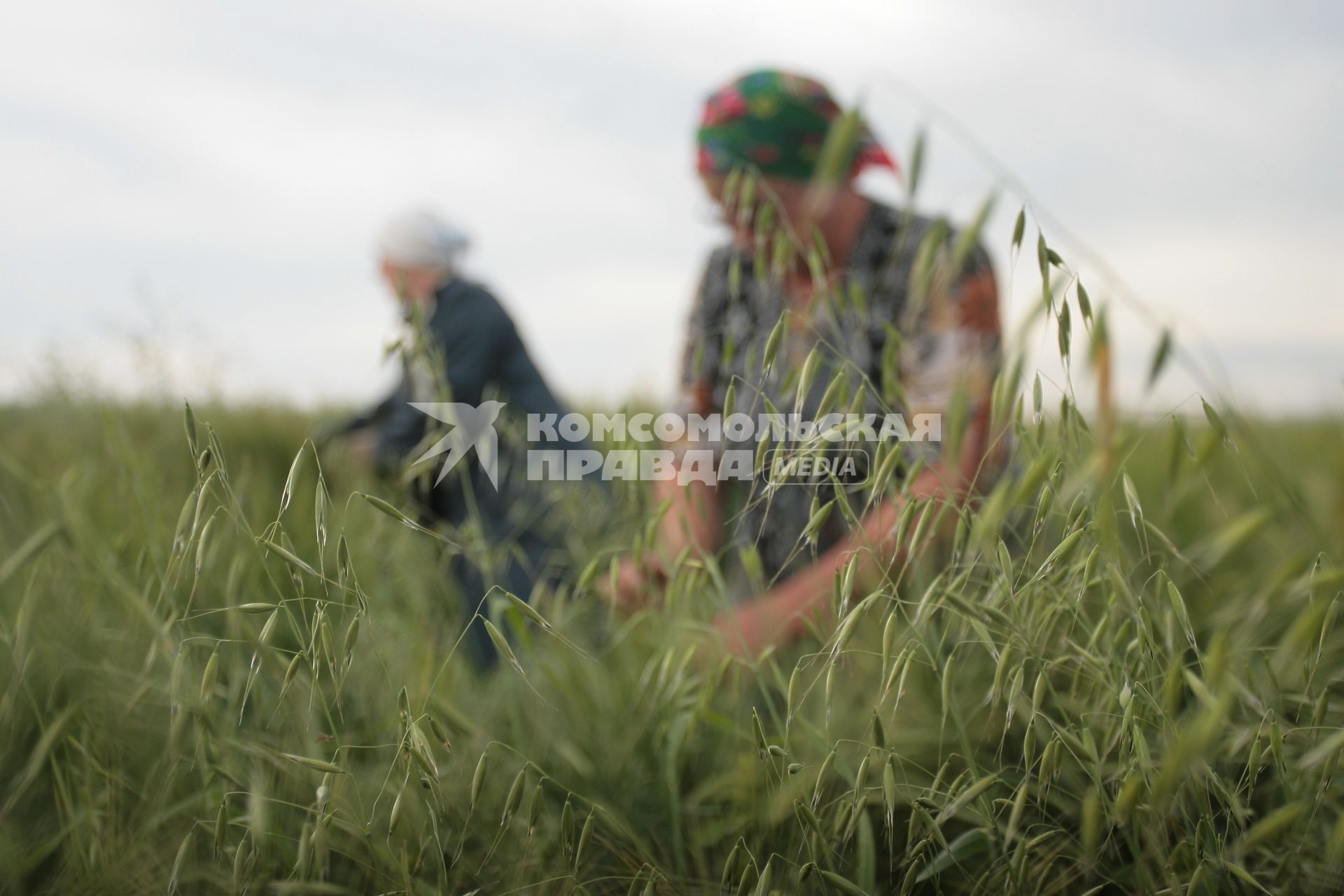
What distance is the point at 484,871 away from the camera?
0.86 metres

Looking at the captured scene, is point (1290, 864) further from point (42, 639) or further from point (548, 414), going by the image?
point (548, 414)

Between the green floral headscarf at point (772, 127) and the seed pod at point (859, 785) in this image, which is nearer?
the seed pod at point (859, 785)

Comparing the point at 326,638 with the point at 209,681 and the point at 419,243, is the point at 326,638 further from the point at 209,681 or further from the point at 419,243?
the point at 419,243

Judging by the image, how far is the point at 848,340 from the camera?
4.72 ft

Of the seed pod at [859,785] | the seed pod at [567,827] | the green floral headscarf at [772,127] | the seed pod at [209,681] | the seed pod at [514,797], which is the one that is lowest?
the seed pod at [567,827]

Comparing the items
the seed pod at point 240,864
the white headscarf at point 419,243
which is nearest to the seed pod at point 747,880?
the seed pod at point 240,864

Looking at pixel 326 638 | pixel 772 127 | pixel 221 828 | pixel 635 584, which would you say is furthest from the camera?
pixel 772 127

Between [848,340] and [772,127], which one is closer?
[848,340]

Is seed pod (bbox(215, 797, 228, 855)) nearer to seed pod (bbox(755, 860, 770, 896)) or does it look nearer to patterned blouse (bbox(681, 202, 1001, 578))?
seed pod (bbox(755, 860, 770, 896))

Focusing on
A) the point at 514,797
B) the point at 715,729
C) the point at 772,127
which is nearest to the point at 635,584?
the point at 715,729

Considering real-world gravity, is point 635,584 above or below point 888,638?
below

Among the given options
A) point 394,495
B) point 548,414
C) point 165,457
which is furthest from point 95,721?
point 165,457

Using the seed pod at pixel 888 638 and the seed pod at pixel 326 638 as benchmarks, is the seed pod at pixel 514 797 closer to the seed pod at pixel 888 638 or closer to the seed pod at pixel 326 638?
the seed pod at pixel 326 638

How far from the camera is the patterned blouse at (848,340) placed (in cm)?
121
